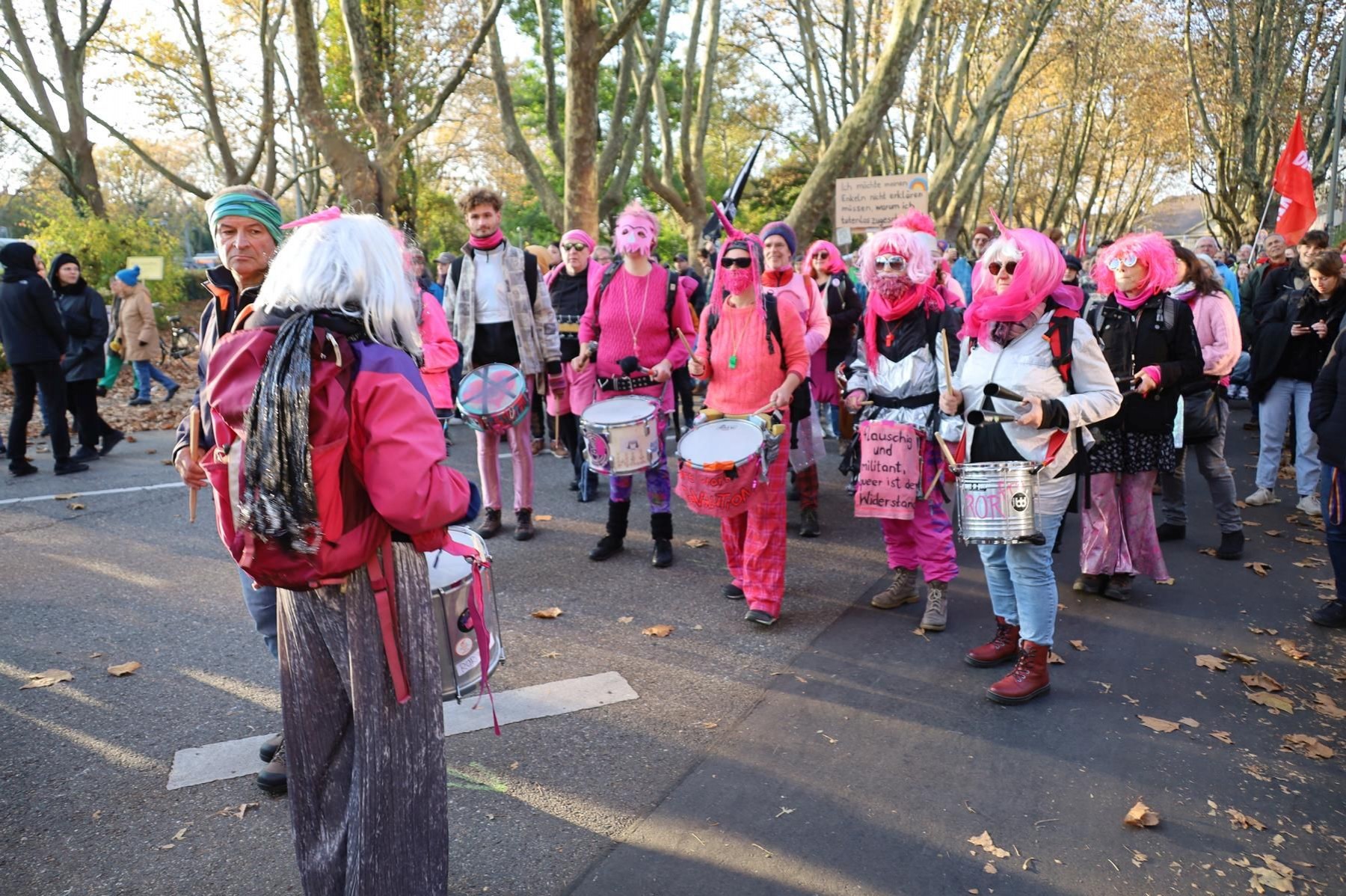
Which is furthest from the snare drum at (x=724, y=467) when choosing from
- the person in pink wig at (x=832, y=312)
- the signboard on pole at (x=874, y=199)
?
the signboard on pole at (x=874, y=199)

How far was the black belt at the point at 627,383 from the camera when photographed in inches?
243

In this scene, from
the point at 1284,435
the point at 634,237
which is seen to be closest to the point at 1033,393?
the point at 634,237

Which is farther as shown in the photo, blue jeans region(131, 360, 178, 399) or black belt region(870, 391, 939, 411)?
blue jeans region(131, 360, 178, 399)

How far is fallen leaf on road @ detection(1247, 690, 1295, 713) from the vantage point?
4.16m

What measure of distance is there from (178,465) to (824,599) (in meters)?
3.63

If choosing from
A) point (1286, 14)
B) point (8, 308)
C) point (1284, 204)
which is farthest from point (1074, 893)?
point (1286, 14)

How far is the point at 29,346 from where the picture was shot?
8656 millimetres

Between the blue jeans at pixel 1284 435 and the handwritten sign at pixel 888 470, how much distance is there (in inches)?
162

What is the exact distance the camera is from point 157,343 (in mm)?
13742

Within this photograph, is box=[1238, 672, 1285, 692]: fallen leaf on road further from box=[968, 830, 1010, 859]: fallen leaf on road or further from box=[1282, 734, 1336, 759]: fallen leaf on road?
box=[968, 830, 1010, 859]: fallen leaf on road

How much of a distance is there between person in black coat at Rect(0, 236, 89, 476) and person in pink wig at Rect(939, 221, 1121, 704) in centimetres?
825

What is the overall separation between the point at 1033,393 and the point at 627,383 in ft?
9.20

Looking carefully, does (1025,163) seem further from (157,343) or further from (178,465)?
(178,465)

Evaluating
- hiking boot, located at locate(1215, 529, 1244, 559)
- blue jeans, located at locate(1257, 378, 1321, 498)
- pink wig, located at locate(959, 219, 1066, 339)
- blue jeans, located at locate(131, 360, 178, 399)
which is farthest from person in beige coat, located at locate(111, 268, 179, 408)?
blue jeans, located at locate(1257, 378, 1321, 498)
